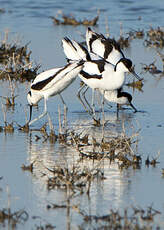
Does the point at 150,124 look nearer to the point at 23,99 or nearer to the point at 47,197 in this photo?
the point at 23,99

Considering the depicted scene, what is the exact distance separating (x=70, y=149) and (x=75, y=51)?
9.57 ft

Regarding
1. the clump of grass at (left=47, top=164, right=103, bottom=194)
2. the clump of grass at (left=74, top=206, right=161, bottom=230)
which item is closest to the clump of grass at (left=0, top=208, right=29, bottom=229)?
the clump of grass at (left=74, top=206, right=161, bottom=230)

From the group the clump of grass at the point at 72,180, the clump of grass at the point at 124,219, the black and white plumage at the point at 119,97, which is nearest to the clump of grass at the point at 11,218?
the clump of grass at the point at 124,219

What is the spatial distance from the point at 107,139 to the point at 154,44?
5125mm

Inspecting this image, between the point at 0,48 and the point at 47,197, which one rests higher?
the point at 0,48

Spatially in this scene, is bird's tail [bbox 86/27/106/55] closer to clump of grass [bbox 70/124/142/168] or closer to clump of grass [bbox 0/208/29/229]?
clump of grass [bbox 70/124/142/168]

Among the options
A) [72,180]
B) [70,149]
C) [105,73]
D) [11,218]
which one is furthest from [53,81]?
[11,218]

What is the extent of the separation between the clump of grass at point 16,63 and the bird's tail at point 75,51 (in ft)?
1.85

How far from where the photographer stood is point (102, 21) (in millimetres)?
14805

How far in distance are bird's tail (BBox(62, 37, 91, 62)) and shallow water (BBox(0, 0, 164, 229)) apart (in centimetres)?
52

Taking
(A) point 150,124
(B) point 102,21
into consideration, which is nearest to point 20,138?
(A) point 150,124

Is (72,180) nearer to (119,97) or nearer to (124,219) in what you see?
(124,219)

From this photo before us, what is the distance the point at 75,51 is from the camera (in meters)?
9.33

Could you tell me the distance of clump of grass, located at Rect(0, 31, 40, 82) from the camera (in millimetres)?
9797
